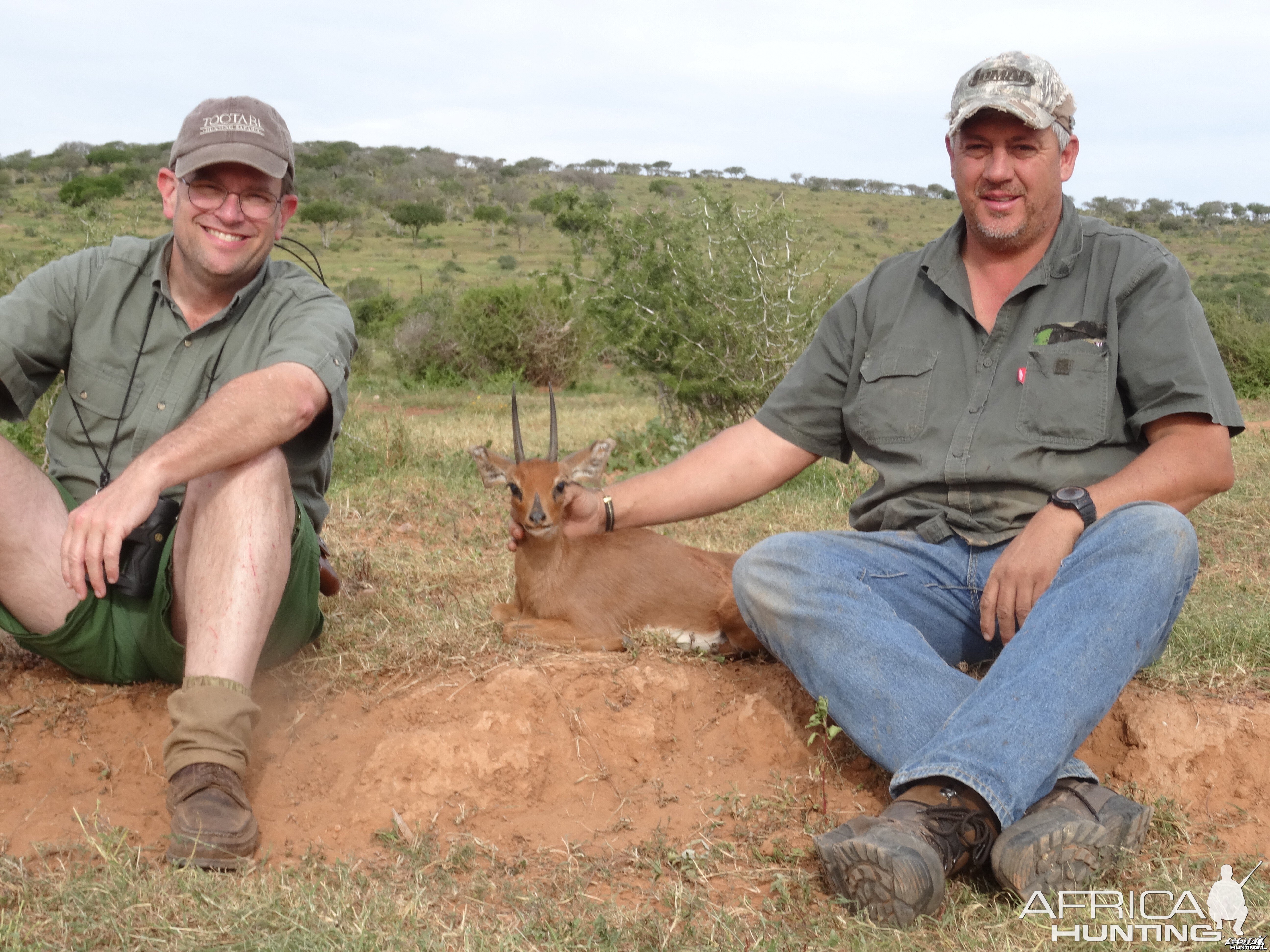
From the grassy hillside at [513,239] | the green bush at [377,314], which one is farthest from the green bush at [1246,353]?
the green bush at [377,314]

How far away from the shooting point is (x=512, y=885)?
10.5 feet

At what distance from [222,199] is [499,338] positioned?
14294 millimetres

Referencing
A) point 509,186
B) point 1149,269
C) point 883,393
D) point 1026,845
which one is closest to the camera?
point 1026,845

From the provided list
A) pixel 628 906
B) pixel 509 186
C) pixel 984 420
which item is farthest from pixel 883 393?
pixel 509 186

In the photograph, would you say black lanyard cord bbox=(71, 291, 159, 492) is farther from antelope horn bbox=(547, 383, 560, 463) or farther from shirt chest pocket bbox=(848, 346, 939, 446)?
shirt chest pocket bbox=(848, 346, 939, 446)

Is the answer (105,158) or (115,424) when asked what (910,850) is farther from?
(105,158)

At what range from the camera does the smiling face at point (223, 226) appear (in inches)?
166

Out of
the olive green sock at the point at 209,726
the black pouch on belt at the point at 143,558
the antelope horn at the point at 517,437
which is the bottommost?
the olive green sock at the point at 209,726

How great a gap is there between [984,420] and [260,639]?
2564mm

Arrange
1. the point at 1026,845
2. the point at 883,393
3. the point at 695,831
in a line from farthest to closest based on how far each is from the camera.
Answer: the point at 883,393, the point at 695,831, the point at 1026,845

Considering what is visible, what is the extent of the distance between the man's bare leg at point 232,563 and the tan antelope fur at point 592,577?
1.70m

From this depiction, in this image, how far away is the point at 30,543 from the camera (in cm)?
383

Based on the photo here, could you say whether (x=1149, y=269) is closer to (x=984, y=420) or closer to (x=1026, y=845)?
(x=984, y=420)

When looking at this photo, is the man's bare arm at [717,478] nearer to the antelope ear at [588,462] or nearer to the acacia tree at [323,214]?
the antelope ear at [588,462]
